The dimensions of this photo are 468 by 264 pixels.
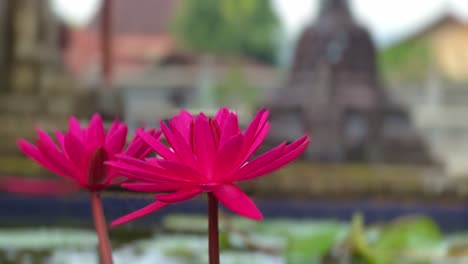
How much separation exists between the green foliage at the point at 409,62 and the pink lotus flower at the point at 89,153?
16253mm

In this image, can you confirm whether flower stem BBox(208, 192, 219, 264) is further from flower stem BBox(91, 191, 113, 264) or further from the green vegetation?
the green vegetation

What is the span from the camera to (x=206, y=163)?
32 centimetres

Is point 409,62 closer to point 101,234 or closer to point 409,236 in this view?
point 409,236

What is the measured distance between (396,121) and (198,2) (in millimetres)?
14557

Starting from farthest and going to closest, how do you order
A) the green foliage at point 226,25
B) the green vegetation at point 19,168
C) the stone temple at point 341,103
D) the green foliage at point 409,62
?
the green foliage at point 226,25 < the green foliage at point 409,62 < the stone temple at point 341,103 < the green vegetation at point 19,168

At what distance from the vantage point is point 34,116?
4055 mm

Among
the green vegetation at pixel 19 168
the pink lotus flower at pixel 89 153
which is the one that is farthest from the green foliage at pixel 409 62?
the pink lotus flower at pixel 89 153

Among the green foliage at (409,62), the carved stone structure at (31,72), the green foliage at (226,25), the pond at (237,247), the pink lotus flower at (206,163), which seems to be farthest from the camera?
the green foliage at (226,25)

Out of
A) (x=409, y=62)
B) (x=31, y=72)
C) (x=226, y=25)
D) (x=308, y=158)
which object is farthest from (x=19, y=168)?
(x=226, y=25)

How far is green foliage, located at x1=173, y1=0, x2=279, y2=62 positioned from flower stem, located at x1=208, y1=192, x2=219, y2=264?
1907 centimetres

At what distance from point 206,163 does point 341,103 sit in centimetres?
510

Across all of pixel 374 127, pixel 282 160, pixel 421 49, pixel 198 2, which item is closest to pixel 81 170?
pixel 282 160

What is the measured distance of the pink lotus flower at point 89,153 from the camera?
14.8 inches

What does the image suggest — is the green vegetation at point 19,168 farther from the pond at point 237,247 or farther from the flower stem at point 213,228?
the flower stem at point 213,228
